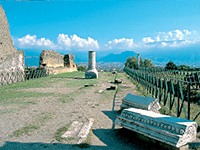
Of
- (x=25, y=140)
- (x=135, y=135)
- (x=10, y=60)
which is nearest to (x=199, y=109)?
(x=135, y=135)

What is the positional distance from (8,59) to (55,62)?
1525cm

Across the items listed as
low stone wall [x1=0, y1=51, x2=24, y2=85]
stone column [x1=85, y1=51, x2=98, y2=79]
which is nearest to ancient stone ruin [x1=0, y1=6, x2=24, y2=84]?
low stone wall [x1=0, y1=51, x2=24, y2=85]

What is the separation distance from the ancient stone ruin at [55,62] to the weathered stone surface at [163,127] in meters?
27.8

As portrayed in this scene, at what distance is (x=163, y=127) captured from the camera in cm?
516

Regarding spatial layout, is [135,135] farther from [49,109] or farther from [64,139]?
[49,109]

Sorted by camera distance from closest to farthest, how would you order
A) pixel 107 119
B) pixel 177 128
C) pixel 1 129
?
pixel 177 128 < pixel 1 129 < pixel 107 119

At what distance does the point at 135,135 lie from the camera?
6090 millimetres

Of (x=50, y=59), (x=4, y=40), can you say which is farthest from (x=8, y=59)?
(x=50, y=59)

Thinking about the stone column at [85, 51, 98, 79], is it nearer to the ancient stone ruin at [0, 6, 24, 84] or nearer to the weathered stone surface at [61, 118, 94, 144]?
the ancient stone ruin at [0, 6, 24, 84]

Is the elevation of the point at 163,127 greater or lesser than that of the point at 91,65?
lesser

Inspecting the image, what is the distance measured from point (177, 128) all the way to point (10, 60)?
2143 centimetres

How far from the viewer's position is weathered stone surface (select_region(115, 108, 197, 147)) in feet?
16.0

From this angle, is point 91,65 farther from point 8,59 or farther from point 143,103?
point 143,103

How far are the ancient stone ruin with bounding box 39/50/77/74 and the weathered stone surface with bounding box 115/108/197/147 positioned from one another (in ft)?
91.1
